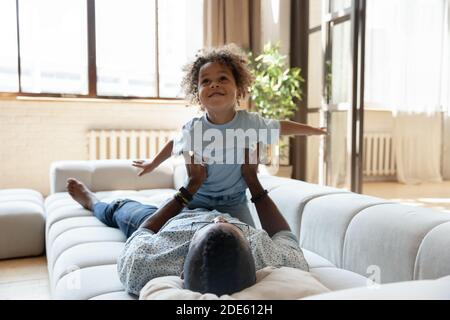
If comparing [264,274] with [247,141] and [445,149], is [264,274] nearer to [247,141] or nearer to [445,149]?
[247,141]

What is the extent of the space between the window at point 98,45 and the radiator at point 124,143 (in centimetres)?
47

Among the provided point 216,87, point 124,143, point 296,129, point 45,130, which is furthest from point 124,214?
point 45,130

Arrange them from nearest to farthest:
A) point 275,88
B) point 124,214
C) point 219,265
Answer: point 219,265 < point 124,214 < point 275,88

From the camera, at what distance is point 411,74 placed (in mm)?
4301

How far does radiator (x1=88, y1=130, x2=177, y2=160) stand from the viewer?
4008 millimetres

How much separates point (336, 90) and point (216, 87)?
87.6 inches

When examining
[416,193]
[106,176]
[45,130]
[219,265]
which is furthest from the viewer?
[416,193]

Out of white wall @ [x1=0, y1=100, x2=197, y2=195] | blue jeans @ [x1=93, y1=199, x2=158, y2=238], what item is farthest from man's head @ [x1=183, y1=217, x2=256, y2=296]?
white wall @ [x1=0, y1=100, x2=197, y2=195]

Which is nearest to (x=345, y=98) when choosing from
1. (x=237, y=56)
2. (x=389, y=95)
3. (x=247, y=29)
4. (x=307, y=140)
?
(x=307, y=140)

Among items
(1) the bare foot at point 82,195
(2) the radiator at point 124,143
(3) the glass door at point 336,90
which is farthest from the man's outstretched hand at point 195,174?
(2) the radiator at point 124,143

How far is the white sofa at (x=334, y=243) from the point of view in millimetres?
1005

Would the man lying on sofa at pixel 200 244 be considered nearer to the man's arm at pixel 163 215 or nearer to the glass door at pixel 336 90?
the man's arm at pixel 163 215

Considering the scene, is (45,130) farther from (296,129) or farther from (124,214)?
(296,129)

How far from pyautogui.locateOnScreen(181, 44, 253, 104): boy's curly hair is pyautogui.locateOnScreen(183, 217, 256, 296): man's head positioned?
0.91 meters
